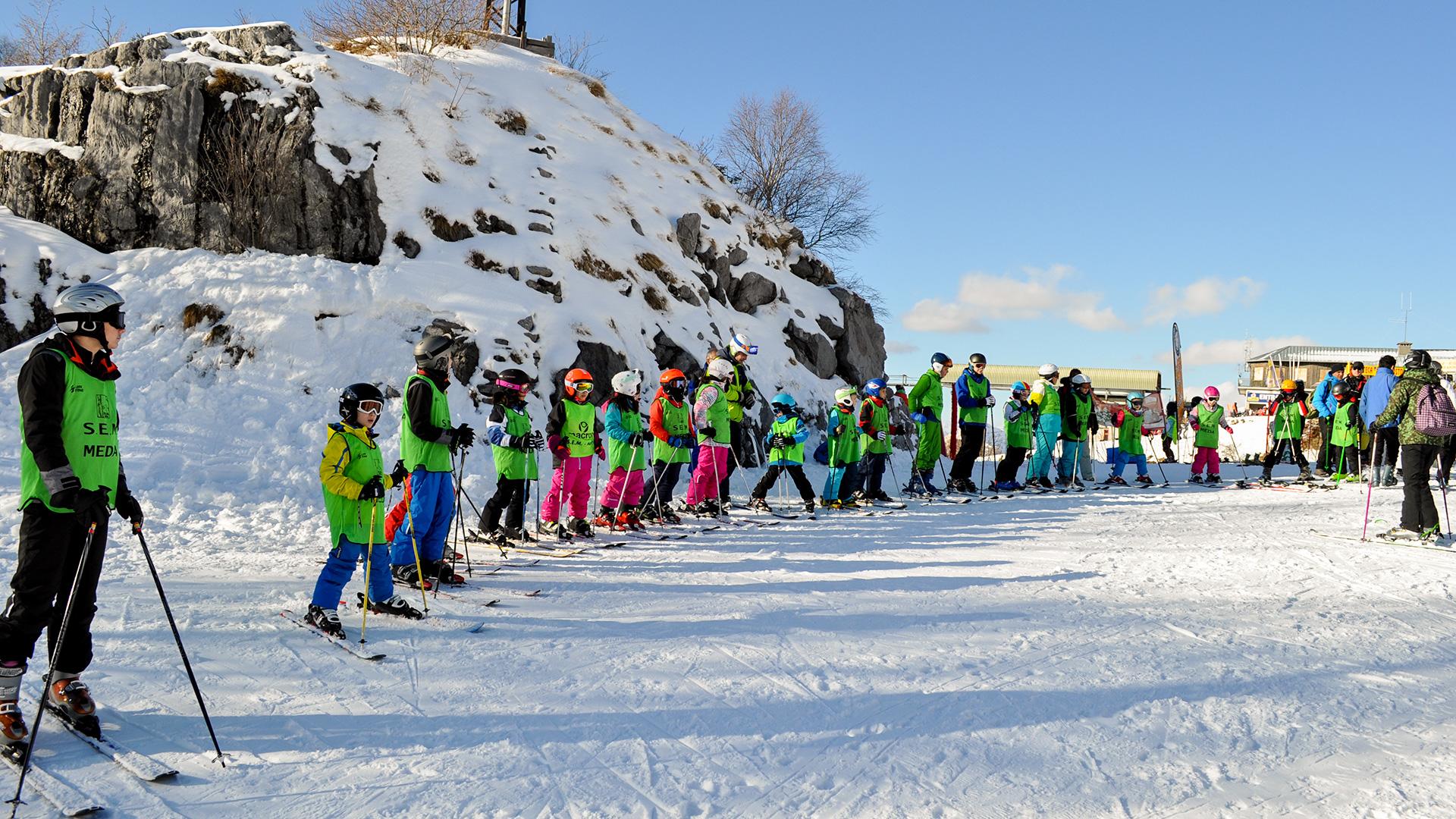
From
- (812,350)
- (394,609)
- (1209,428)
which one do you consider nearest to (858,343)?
(812,350)

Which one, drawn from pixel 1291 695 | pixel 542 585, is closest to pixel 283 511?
pixel 542 585

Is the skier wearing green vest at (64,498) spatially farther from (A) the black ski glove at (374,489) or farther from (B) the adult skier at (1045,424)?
(B) the adult skier at (1045,424)

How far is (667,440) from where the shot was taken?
10805mm

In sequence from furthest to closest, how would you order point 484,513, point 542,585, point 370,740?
1. point 484,513
2. point 542,585
3. point 370,740

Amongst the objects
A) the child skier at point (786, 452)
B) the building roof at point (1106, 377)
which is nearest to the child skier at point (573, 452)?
the child skier at point (786, 452)

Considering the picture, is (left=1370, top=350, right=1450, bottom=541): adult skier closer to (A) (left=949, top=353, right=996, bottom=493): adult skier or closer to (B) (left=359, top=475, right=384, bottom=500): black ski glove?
(A) (left=949, top=353, right=996, bottom=493): adult skier

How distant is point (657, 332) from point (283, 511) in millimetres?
8632

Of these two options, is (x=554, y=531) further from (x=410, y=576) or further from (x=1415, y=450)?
(x=1415, y=450)

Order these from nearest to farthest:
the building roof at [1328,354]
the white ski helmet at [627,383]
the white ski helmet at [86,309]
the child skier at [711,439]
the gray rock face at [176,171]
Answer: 1. the white ski helmet at [86,309]
2. the white ski helmet at [627,383]
3. the child skier at [711,439]
4. the gray rock face at [176,171]
5. the building roof at [1328,354]

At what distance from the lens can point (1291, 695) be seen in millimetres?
4359

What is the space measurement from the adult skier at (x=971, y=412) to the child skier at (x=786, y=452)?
316 cm

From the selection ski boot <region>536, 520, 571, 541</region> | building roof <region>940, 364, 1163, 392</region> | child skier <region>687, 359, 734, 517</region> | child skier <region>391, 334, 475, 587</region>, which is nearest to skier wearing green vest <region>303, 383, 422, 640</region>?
child skier <region>391, 334, 475, 587</region>

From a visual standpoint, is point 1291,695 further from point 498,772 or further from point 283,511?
point 283,511

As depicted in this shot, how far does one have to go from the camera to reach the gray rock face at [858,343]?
74.2 ft
